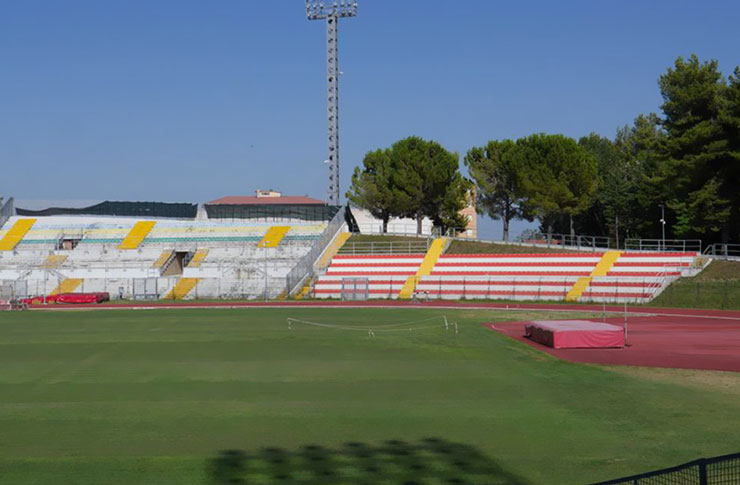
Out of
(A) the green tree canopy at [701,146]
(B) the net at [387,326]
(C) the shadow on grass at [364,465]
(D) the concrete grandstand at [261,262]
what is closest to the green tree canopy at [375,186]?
(D) the concrete grandstand at [261,262]

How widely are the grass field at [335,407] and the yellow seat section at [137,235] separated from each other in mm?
44911

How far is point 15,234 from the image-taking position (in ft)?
268

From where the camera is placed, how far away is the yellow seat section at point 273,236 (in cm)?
7694

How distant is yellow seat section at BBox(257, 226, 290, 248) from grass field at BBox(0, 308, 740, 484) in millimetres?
42899

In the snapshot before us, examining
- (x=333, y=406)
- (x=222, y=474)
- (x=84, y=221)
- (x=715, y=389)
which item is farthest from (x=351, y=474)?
(x=84, y=221)

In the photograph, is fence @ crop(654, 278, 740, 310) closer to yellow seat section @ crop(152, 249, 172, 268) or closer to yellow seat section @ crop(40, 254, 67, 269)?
yellow seat section @ crop(152, 249, 172, 268)

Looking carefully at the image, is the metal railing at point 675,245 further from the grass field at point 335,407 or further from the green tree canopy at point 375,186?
the grass field at point 335,407

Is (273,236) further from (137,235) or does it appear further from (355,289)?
(355,289)

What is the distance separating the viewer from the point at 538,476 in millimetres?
13469

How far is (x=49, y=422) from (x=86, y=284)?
2158 inches

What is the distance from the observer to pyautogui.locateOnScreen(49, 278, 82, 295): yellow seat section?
69.1 meters

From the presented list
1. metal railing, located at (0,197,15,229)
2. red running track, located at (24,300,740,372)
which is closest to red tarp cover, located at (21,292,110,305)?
red running track, located at (24,300,740,372)

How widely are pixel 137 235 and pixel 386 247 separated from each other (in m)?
28.2

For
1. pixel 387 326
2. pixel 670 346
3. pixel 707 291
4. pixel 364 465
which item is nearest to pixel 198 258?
pixel 387 326
